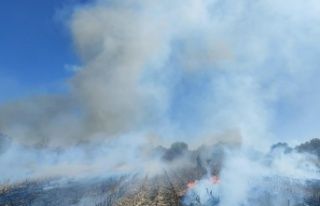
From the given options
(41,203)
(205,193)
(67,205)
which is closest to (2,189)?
(41,203)

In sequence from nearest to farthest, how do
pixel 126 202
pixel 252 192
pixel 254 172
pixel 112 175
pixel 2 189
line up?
pixel 252 192, pixel 126 202, pixel 2 189, pixel 254 172, pixel 112 175

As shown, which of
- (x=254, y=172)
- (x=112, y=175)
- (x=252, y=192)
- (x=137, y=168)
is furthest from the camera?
(x=137, y=168)

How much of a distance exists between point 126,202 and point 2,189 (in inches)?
1952

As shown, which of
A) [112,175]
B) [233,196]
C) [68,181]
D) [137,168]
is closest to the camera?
[233,196]

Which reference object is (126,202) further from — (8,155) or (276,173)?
(276,173)

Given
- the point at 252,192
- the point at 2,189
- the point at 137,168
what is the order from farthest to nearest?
the point at 137,168 < the point at 2,189 < the point at 252,192

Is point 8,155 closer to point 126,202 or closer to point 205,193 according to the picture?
point 126,202

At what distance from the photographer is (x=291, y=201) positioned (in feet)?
221

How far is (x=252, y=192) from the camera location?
70.9 m

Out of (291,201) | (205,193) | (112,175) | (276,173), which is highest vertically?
(112,175)

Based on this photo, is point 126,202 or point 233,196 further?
point 126,202

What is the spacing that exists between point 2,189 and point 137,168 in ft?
279

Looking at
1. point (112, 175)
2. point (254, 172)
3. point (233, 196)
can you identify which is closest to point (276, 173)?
point (254, 172)

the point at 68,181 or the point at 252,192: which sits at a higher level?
the point at 68,181
